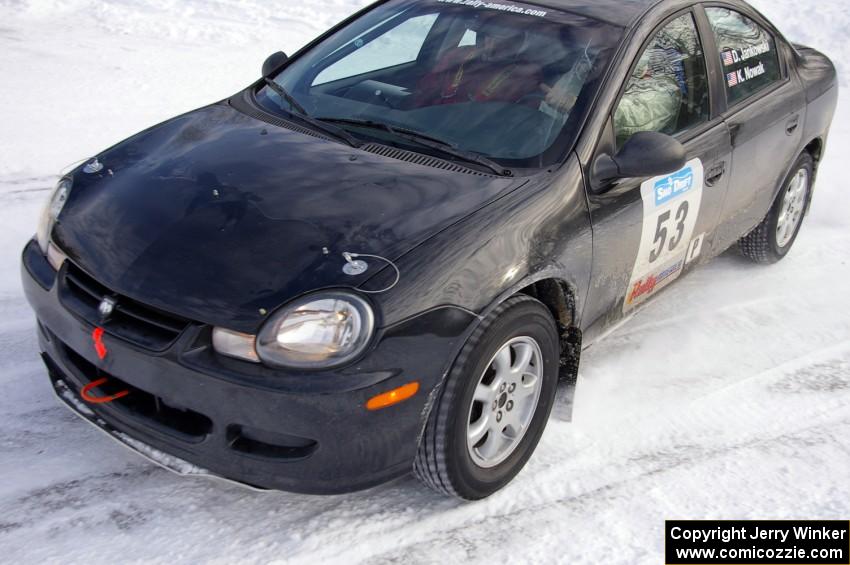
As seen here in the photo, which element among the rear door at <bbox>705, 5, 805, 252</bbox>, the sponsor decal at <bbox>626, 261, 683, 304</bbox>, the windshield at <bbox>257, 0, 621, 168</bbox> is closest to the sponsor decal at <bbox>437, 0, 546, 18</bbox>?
the windshield at <bbox>257, 0, 621, 168</bbox>

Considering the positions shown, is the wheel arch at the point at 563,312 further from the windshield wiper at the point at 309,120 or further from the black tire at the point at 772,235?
the black tire at the point at 772,235

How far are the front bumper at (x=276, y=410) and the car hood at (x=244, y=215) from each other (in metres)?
0.17

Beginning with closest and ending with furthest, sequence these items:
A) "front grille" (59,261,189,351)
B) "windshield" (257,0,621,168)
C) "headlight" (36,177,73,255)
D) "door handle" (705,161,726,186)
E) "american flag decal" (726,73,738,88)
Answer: "front grille" (59,261,189,351) < "headlight" (36,177,73,255) < "windshield" (257,0,621,168) < "door handle" (705,161,726,186) < "american flag decal" (726,73,738,88)

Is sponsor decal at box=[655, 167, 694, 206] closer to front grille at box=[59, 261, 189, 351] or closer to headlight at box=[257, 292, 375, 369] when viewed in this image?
headlight at box=[257, 292, 375, 369]

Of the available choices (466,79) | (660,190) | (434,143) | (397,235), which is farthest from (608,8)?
(397,235)

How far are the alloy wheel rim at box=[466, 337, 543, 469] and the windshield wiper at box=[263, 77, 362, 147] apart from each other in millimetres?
1021

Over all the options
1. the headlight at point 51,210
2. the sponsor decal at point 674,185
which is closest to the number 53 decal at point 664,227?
the sponsor decal at point 674,185

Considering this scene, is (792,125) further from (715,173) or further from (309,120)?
(309,120)

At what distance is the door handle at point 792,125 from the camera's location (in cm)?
465

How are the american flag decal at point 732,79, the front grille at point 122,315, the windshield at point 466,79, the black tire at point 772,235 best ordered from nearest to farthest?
1. the front grille at point 122,315
2. the windshield at point 466,79
3. the american flag decal at point 732,79
4. the black tire at point 772,235

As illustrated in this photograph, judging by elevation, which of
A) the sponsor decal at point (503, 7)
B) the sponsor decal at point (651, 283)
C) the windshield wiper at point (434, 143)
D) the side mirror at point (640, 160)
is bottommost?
the sponsor decal at point (651, 283)

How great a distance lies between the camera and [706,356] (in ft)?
14.0

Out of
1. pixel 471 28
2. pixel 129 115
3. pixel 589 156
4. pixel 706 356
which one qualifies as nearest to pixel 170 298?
pixel 589 156

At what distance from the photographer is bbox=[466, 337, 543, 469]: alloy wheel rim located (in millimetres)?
3000
